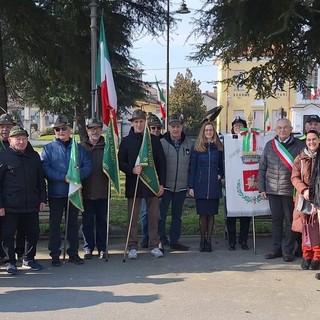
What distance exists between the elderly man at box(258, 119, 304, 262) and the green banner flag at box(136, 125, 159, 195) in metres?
1.55

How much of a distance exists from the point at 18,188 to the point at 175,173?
235 centimetres

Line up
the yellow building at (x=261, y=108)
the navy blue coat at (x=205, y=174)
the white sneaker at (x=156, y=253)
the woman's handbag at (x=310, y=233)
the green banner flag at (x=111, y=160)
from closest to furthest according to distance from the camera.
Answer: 1. the woman's handbag at (x=310, y=233)
2. the green banner flag at (x=111, y=160)
3. the white sneaker at (x=156, y=253)
4. the navy blue coat at (x=205, y=174)
5. the yellow building at (x=261, y=108)

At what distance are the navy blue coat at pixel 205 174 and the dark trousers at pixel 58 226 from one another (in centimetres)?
181

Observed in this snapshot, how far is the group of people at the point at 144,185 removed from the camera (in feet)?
20.3

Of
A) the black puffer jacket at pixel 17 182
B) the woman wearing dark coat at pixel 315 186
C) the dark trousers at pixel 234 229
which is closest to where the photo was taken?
the woman wearing dark coat at pixel 315 186

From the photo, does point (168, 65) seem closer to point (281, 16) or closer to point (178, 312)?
point (281, 16)

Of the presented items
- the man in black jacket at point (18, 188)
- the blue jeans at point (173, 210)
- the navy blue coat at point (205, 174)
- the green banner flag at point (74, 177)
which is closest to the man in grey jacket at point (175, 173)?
the blue jeans at point (173, 210)

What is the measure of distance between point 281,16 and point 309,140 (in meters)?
2.26

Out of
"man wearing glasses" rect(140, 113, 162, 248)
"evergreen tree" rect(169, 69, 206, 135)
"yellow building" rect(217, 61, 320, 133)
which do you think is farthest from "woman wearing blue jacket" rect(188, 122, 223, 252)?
"yellow building" rect(217, 61, 320, 133)

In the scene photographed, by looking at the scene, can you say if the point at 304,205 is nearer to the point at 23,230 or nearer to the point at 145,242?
the point at 145,242

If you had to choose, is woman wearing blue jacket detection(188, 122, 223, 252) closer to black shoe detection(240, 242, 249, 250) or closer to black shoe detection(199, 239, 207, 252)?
black shoe detection(199, 239, 207, 252)

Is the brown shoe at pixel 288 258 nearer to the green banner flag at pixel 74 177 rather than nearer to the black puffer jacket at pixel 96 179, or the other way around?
the black puffer jacket at pixel 96 179

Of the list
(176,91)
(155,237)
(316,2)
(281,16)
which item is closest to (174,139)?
(155,237)

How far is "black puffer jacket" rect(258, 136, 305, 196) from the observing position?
680 centimetres
